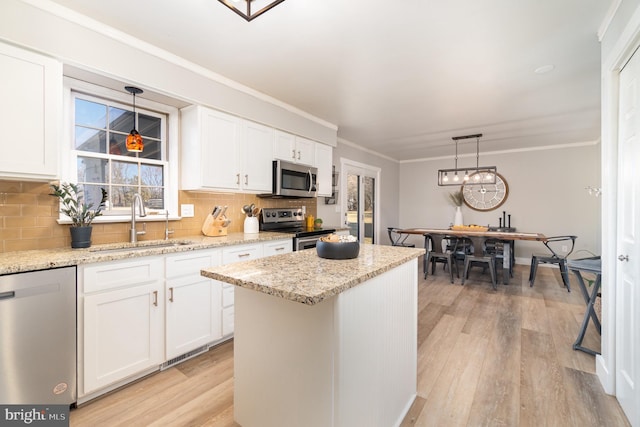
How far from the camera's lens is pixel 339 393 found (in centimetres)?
115

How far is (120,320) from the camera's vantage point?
6.19 feet

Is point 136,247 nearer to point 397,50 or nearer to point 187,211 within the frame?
point 187,211

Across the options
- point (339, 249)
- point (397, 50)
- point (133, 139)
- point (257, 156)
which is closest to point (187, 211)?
point (133, 139)

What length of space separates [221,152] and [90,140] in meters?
1.00

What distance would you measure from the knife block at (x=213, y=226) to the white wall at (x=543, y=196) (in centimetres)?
537

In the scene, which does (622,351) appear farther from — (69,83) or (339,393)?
(69,83)

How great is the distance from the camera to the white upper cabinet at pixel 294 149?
3.44 m

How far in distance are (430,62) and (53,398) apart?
3.41 m

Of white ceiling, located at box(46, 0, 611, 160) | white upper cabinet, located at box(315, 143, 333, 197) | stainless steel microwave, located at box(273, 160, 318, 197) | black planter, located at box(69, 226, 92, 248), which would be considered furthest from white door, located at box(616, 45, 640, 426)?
black planter, located at box(69, 226, 92, 248)

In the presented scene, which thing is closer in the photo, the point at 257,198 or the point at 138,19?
the point at 138,19

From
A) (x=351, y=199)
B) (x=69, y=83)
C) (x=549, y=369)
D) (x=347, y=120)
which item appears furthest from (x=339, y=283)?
(x=351, y=199)

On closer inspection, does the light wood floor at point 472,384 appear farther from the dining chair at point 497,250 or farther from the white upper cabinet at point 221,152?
the dining chair at point 497,250

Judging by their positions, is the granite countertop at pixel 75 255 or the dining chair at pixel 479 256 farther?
the dining chair at pixel 479 256

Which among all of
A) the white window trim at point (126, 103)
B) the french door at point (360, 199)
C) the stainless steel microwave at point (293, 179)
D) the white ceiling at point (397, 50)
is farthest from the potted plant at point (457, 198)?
the white window trim at point (126, 103)
